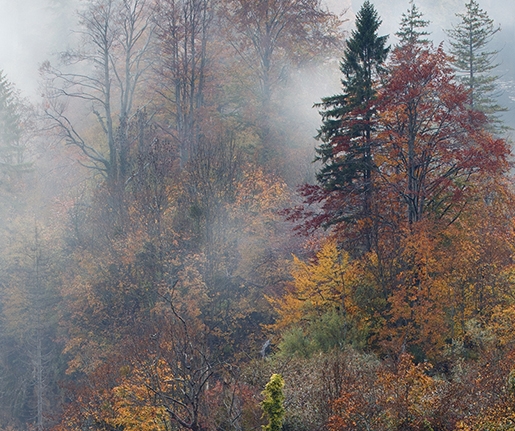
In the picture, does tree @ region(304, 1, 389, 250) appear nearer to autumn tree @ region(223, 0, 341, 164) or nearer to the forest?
the forest

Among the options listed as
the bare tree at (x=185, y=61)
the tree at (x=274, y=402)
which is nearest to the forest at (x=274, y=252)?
the tree at (x=274, y=402)

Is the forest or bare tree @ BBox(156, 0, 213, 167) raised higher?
bare tree @ BBox(156, 0, 213, 167)

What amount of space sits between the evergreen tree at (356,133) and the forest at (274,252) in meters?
0.09

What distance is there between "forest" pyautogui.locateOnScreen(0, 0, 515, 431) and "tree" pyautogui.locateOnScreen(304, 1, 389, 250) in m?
0.09

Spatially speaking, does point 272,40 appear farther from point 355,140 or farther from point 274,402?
point 274,402

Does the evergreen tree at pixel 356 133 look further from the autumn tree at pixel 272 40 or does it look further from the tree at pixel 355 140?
the autumn tree at pixel 272 40

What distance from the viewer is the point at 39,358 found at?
2823 centimetres

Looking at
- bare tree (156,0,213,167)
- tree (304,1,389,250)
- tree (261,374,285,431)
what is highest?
bare tree (156,0,213,167)

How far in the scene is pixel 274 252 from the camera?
2508 centimetres

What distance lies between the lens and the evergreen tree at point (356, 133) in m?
21.0

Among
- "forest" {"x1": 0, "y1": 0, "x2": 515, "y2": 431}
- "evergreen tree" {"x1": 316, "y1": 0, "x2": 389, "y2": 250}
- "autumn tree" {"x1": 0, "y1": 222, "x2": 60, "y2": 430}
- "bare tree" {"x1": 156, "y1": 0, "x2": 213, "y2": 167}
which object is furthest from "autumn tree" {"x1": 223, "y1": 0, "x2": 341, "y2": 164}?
"autumn tree" {"x1": 0, "y1": 222, "x2": 60, "y2": 430}

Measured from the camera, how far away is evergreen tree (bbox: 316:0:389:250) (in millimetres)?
21047

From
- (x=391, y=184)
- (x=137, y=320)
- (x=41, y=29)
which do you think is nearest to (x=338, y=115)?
(x=391, y=184)

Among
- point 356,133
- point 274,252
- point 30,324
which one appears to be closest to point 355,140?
point 356,133
